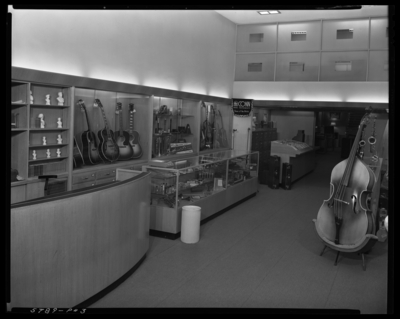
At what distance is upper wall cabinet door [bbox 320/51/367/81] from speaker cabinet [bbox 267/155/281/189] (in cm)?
276

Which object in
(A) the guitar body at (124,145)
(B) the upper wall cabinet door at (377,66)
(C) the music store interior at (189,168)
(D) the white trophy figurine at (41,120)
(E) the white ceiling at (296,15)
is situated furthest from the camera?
(B) the upper wall cabinet door at (377,66)

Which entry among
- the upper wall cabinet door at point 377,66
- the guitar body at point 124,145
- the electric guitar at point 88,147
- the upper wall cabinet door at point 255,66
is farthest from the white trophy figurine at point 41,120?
the upper wall cabinet door at point 377,66

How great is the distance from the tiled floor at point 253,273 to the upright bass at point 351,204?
0.44 metres

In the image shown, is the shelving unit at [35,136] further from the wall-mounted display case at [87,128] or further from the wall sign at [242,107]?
the wall sign at [242,107]

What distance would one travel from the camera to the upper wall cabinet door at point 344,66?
38.7ft

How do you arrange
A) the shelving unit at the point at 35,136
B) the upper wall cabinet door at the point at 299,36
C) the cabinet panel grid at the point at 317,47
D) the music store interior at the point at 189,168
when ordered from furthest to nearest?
the upper wall cabinet door at the point at 299,36 → the cabinet panel grid at the point at 317,47 → the shelving unit at the point at 35,136 → the music store interior at the point at 189,168

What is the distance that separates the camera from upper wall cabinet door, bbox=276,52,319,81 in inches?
487

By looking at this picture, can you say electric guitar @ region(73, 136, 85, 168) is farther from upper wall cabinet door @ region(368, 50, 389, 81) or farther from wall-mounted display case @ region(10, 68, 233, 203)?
upper wall cabinet door @ region(368, 50, 389, 81)

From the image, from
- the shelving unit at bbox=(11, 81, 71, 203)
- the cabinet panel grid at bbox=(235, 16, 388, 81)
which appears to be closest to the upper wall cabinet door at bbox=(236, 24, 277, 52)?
the cabinet panel grid at bbox=(235, 16, 388, 81)

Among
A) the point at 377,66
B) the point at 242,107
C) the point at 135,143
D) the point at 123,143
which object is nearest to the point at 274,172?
the point at 242,107

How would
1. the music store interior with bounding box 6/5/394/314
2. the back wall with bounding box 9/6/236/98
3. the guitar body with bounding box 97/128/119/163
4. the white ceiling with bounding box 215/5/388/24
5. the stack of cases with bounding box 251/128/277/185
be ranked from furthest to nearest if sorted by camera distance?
the stack of cases with bounding box 251/128/277/185
the white ceiling with bounding box 215/5/388/24
the guitar body with bounding box 97/128/119/163
the back wall with bounding box 9/6/236/98
the music store interior with bounding box 6/5/394/314

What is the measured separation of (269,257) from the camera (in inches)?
231

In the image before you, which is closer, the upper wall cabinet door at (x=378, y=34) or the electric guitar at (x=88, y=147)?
the electric guitar at (x=88, y=147)

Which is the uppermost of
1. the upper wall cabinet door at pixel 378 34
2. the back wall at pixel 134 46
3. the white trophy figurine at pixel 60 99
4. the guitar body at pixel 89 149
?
the upper wall cabinet door at pixel 378 34
